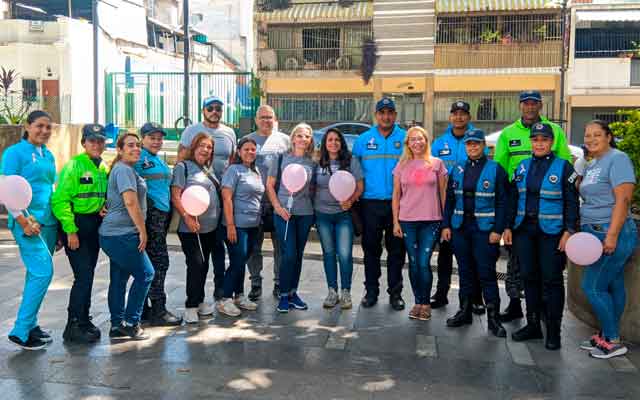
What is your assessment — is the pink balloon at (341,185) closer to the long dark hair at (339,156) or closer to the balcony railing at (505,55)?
the long dark hair at (339,156)

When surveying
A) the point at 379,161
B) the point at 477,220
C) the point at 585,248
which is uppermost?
the point at 379,161

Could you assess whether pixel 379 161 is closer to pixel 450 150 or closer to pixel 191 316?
pixel 450 150

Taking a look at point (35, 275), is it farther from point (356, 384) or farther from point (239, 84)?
point (239, 84)

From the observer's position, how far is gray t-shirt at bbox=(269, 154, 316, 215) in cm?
606

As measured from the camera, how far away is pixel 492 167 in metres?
5.46

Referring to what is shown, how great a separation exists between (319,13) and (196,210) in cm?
2483

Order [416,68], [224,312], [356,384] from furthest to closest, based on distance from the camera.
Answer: [416,68], [224,312], [356,384]

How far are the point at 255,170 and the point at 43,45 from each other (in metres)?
23.5

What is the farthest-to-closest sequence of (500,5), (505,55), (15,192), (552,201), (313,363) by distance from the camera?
(505,55)
(500,5)
(552,201)
(313,363)
(15,192)

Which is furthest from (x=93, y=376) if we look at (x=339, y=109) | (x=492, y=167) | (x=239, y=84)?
(x=339, y=109)

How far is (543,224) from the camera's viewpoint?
507 centimetres

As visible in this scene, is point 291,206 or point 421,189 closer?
point 421,189

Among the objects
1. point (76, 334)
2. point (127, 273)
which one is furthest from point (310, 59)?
point (76, 334)

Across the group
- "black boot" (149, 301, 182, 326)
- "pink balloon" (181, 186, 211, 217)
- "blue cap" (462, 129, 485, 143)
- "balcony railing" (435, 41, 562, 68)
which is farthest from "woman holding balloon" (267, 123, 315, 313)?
"balcony railing" (435, 41, 562, 68)
